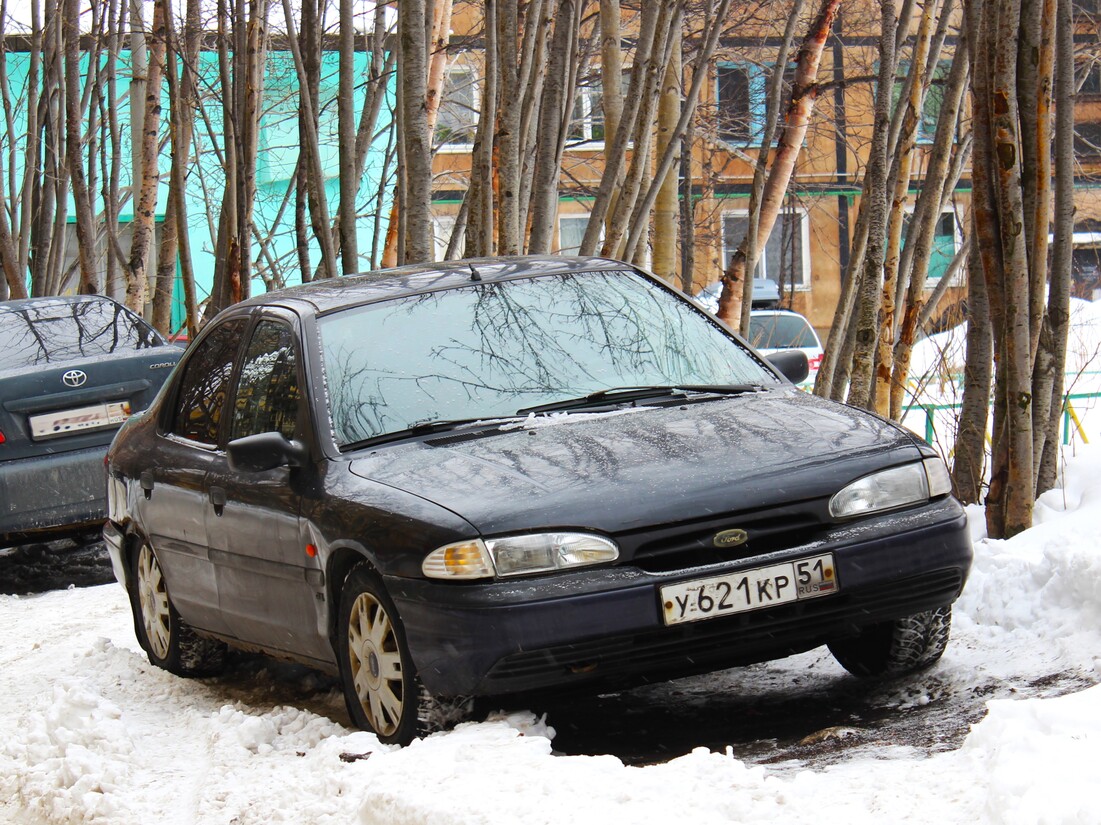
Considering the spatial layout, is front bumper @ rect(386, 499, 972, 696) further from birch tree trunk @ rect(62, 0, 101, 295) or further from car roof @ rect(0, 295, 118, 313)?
Result: birch tree trunk @ rect(62, 0, 101, 295)

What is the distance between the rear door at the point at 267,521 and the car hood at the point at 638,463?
1.35 ft

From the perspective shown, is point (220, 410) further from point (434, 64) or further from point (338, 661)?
point (434, 64)

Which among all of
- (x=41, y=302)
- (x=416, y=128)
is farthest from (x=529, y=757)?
(x=41, y=302)

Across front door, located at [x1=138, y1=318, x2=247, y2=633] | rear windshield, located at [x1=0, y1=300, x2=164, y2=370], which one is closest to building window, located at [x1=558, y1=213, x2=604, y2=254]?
rear windshield, located at [x1=0, y1=300, x2=164, y2=370]

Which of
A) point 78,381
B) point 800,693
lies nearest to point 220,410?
point 800,693

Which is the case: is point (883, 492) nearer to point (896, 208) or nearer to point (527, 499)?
point (527, 499)

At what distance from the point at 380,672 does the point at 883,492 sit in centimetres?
158

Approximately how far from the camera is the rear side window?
632cm

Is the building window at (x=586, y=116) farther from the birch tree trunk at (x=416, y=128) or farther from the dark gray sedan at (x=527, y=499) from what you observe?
the dark gray sedan at (x=527, y=499)

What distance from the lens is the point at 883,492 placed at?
4816 millimetres

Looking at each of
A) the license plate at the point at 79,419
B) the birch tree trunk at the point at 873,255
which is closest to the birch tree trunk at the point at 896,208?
the birch tree trunk at the point at 873,255

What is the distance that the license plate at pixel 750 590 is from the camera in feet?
14.6

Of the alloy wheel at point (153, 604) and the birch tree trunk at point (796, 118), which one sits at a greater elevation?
the birch tree trunk at point (796, 118)

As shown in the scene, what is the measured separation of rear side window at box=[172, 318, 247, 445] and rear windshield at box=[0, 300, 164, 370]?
3228 millimetres
